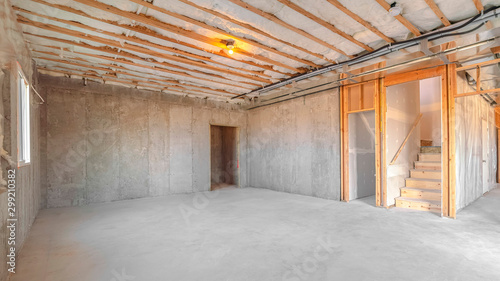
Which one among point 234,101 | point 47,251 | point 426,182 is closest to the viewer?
point 47,251

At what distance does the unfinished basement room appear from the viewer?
2.54 meters

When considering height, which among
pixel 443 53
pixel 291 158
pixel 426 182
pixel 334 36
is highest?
pixel 334 36

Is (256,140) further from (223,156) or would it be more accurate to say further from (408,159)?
(408,159)

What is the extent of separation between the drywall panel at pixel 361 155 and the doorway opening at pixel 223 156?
3.97 metres

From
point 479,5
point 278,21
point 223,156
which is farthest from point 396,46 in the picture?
point 223,156

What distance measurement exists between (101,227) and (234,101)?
5.14 m

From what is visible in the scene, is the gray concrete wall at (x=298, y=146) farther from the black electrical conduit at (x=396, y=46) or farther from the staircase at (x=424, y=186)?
the staircase at (x=424, y=186)

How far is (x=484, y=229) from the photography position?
344cm

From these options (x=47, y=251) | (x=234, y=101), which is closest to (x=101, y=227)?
(x=47, y=251)

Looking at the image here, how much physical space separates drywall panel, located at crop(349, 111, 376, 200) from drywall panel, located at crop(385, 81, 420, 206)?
80 centimetres

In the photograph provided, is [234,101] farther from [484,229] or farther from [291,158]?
[484,229]

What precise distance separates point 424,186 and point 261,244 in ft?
13.5

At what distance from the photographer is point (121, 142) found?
5848 millimetres

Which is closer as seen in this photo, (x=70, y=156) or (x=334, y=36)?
(x=334, y=36)
